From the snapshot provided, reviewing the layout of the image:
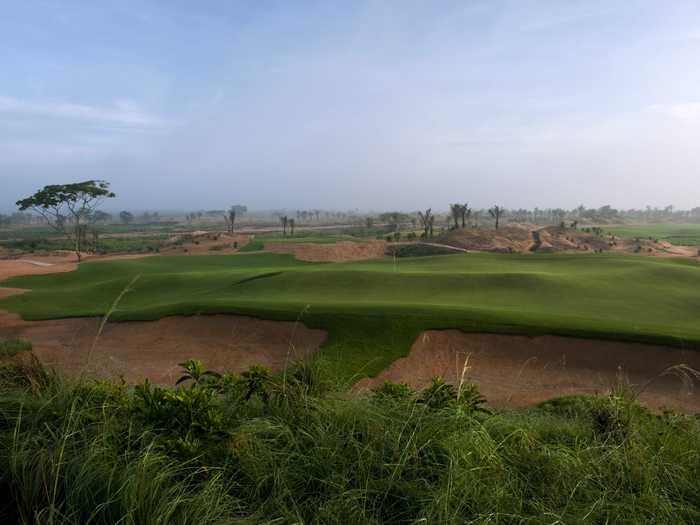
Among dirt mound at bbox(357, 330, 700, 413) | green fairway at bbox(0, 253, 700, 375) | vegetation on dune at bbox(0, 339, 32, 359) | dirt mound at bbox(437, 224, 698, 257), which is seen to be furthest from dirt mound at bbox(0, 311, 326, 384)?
dirt mound at bbox(437, 224, 698, 257)

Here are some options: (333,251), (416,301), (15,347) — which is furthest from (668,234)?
(15,347)

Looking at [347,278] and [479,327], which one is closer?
[479,327]

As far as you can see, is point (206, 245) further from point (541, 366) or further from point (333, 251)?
point (541, 366)

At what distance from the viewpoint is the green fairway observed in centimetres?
1503

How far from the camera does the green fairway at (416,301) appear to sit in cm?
1503

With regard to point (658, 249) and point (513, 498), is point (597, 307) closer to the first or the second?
point (513, 498)

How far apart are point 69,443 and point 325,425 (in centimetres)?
235

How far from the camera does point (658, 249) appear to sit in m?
63.4

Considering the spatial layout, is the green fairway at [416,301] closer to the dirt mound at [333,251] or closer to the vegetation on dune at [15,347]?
the vegetation on dune at [15,347]

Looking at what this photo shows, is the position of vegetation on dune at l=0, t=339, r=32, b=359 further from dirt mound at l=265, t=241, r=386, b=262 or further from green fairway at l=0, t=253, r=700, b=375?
dirt mound at l=265, t=241, r=386, b=262

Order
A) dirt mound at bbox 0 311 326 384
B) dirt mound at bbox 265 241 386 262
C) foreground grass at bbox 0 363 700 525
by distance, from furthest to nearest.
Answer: dirt mound at bbox 265 241 386 262
dirt mound at bbox 0 311 326 384
foreground grass at bbox 0 363 700 525

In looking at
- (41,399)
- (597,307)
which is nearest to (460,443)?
(41,399)

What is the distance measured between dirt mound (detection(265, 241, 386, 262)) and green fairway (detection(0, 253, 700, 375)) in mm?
17070

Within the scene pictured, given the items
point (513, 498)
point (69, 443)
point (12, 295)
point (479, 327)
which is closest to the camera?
point (513, 498)
